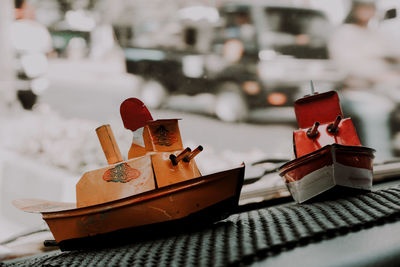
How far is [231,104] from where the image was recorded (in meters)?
1.84

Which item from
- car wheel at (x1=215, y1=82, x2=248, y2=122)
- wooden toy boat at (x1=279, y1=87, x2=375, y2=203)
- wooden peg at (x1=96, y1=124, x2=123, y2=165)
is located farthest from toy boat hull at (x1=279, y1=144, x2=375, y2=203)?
car wheel at (x1=215, y1=82, x2=248, y2=122)

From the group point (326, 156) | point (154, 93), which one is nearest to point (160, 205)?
point (326, 156)

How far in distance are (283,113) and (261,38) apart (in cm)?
42

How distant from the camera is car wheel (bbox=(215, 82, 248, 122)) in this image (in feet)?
5.81

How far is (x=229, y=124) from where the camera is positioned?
72.8 inches

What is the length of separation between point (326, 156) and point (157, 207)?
382 mm

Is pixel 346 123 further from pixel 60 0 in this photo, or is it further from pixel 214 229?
pixel 60 0

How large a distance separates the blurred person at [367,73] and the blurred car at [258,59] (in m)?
0.27

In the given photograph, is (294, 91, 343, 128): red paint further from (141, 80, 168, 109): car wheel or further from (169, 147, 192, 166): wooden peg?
(141, 80, 168, 109): car wheel

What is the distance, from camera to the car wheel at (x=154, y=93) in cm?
154

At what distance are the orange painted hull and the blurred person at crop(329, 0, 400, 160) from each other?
152 centimetres

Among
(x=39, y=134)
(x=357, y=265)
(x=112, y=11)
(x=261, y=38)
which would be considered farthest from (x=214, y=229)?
(x=261, y=38)

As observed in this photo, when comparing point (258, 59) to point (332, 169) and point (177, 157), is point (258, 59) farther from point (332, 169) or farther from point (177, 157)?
point (177, 157)

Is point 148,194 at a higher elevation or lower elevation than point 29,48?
lower
